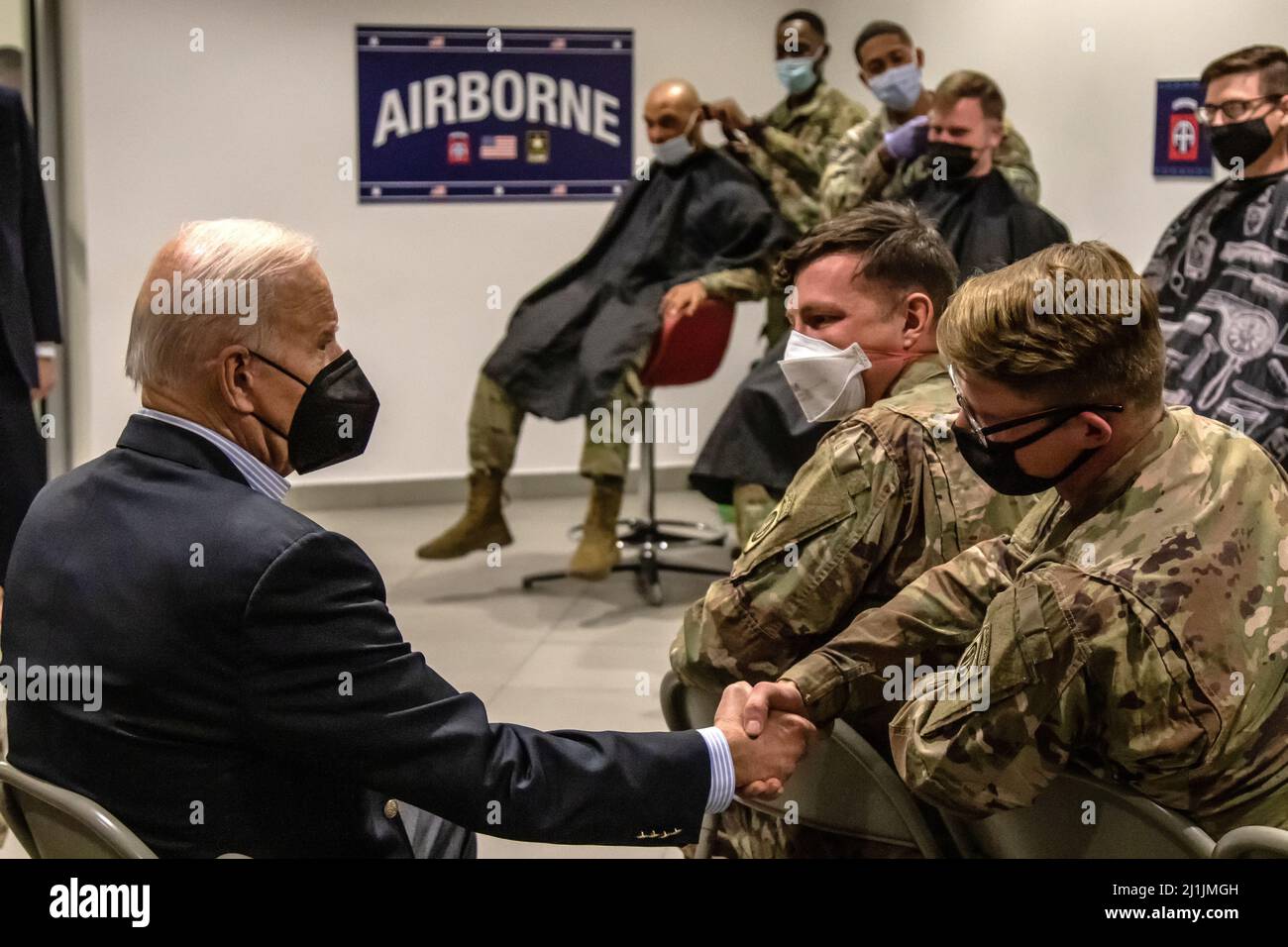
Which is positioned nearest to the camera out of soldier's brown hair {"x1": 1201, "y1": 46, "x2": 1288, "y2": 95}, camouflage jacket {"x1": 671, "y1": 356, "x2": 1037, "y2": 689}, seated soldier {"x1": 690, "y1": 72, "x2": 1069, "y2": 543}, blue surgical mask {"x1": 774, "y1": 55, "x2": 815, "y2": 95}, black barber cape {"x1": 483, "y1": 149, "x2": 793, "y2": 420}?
camouflage jacket {"x1": 671, "y1": 356, "x2": 1037, "y2": 689}

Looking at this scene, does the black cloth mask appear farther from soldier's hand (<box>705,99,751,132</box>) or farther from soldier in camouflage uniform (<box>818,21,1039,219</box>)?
soldier's hand (<box>705,99,751,132</box>)

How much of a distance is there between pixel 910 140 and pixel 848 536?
2785 mm

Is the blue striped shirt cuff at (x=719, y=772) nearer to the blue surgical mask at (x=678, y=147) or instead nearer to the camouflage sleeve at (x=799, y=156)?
the blue surgical mask at (x=678, y=147)

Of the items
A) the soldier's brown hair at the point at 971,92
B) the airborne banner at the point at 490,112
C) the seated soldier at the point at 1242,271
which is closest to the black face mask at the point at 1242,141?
the seated soldier at the point at 1242,271

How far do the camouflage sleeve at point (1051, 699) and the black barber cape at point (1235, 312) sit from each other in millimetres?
1997

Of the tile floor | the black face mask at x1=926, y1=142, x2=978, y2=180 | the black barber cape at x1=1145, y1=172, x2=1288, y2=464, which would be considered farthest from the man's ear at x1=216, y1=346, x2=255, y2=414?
the black face mask at x1=926, y1=142, x2=978, y2=180

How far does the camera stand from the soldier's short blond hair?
153 centimetres

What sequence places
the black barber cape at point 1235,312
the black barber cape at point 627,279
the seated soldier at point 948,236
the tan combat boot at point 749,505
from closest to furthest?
the black barber cape at point 1235,312
the seated soldier at point 948,236
the tan combat boot at point 749,505
the black barber cape at point 627,279

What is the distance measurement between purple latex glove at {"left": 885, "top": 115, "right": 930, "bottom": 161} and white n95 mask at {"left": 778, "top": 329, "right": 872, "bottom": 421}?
2.27m

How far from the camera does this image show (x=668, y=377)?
187 inches

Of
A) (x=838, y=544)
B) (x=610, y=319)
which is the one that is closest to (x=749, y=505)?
(x=610, y=319)

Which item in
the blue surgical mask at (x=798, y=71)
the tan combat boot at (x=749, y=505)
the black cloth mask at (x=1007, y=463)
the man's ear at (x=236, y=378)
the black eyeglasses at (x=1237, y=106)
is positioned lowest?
the tan combat boot at (x=749, y=505)

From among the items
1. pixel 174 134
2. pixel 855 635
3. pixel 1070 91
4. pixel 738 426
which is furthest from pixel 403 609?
pixel 855 635

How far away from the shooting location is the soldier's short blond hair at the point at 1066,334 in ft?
5.00
